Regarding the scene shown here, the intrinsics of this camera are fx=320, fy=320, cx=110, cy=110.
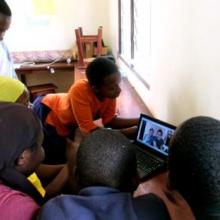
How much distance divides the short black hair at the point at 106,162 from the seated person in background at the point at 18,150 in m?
0.16

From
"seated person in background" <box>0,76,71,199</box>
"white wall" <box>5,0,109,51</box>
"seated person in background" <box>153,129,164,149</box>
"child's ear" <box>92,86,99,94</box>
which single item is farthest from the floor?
"white wall" <box>5,0,109,51</box>

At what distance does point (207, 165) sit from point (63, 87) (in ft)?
11.3

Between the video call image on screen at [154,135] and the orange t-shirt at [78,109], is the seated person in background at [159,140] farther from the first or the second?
the orange t-shirt at [78,109]

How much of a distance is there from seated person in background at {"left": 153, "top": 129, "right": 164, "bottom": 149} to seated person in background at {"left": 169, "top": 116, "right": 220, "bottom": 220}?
0.65 m

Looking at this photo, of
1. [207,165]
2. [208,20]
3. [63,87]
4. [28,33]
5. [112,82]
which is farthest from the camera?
[63,87]

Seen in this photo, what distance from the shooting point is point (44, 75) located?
388 cm

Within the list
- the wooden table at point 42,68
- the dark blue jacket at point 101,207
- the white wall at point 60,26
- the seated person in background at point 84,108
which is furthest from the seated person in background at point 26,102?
the white wall at point 60,26

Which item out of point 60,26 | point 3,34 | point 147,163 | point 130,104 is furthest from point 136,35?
point 60,26

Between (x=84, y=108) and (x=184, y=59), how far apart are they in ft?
1.87

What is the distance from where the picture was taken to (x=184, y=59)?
130cm

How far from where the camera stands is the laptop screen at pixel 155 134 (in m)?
1.34

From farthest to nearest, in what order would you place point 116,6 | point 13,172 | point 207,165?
point 116,6, point 13,172, point 207,165

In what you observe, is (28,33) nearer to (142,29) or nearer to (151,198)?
(142,29)

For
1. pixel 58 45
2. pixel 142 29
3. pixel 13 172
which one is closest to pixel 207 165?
pixel 13 172
